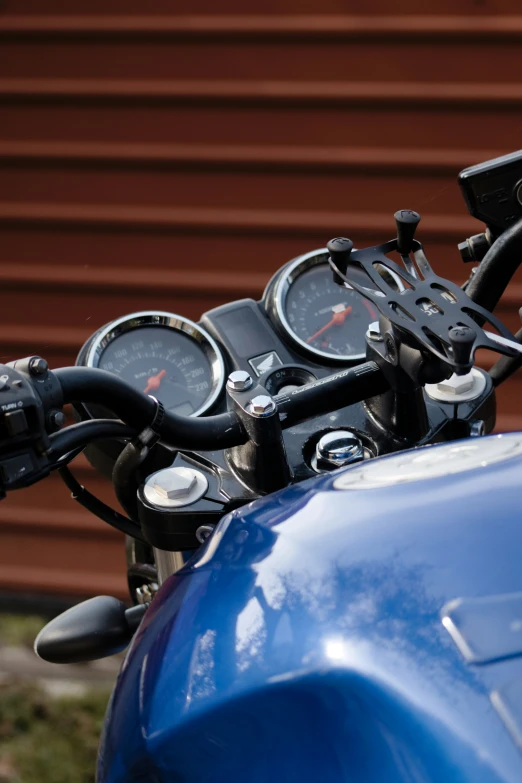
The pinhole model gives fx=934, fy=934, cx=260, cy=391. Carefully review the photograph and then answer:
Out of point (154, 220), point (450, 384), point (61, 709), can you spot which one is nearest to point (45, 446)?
point (450, 384)

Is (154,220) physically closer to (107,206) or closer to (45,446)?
(107,206)

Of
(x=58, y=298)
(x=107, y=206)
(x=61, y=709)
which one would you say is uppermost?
(x=107, y=206)

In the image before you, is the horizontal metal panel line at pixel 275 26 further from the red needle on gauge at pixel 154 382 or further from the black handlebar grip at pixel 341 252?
the black handlebar grip at pixel 341 252

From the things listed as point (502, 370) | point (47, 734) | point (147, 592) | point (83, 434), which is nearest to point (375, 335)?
point (502, 370)

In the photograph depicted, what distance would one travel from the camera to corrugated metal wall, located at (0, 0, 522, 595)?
8.66 feet

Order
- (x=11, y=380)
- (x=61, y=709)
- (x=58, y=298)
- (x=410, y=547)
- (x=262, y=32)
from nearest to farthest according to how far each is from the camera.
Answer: (x=410, y=547) < (x=11, y=380) < (x=61, y=709) < (x=262, y=32) < (x=58, y=298)

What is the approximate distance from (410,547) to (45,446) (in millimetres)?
310

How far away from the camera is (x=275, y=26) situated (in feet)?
8.68

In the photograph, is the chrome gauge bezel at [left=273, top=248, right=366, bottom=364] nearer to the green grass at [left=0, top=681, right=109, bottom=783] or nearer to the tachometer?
the tachometer

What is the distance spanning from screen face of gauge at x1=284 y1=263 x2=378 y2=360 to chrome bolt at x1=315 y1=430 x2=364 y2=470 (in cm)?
30

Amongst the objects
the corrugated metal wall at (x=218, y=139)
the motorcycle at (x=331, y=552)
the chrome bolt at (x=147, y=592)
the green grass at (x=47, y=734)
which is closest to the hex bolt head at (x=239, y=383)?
the motorcycle at (x=331, y=552)

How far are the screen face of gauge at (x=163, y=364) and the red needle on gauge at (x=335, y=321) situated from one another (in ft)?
0.50

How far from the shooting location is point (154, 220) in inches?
110

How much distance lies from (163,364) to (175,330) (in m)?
0.05
